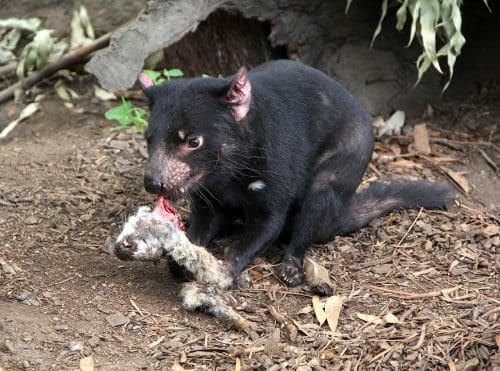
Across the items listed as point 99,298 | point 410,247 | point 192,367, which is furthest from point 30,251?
point 410,247

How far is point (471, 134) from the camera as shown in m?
6.49

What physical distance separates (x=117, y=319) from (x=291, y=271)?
1.14 meters

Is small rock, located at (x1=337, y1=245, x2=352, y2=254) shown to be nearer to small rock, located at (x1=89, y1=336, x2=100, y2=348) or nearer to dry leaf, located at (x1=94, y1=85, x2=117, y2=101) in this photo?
small rock, located at (x1=89, y1=336, x2=100, y2=348)

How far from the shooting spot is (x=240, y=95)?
4.44 m

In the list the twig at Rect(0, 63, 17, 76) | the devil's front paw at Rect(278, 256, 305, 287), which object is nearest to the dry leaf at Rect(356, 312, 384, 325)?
the devil's front paw at Rect(278, 256, 305, 287)

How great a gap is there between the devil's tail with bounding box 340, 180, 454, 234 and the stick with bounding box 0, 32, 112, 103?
2.55 m

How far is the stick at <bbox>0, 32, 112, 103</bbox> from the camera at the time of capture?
6559 millimetres

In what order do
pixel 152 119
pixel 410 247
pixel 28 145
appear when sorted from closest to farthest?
pixel 152 119, pixel 410 247, pixel 28 145

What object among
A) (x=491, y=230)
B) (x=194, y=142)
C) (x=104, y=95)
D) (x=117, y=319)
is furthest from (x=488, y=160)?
(x=117, y=319)

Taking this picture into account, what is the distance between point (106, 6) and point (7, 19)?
2.74ft

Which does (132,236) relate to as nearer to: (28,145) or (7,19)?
(28,145)

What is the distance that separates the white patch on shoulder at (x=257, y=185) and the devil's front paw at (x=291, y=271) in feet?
1.58

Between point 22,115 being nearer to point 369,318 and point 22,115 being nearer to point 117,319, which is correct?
point 117,319

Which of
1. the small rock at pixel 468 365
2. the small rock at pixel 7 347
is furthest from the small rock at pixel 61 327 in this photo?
the small rock at pixel 468 365
